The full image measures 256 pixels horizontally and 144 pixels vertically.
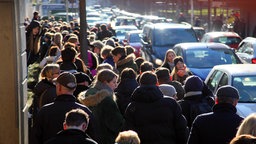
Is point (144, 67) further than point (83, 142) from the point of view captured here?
Yes

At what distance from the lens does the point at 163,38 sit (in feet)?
83.1

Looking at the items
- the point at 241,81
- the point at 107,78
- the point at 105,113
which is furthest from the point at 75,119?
the point at 241,81

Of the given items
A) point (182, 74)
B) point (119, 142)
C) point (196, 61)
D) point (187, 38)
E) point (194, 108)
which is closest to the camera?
point (119, 142)

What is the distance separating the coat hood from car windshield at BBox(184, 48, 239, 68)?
10.4 m

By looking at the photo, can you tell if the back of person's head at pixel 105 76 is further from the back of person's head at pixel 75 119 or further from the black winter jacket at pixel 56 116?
the back of person's head at pixel 75 119

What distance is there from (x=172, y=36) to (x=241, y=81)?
1370 cm

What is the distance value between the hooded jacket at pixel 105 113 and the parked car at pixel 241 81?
9.30 ft

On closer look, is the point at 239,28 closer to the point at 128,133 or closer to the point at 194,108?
the point at 194,108

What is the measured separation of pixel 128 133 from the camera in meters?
5.82

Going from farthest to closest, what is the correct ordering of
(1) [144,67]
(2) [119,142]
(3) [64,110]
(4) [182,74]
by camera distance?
1. (4) [182,74]
2. (1) [144,67]
3. (3) [64,110]
4. (2) [119,142]

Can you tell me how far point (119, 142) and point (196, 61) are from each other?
13.3m

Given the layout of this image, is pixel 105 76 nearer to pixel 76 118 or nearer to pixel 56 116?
pixel 56 116

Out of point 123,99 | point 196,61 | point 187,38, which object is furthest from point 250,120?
point 187,38

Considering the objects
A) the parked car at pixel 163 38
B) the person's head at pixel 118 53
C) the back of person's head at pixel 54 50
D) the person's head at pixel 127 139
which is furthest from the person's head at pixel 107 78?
the parked car at pixel 163 38
